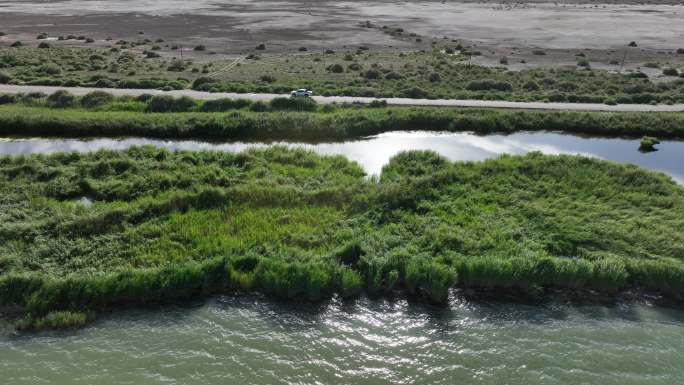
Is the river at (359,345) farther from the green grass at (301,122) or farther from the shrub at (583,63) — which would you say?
the shrub at (583,63)

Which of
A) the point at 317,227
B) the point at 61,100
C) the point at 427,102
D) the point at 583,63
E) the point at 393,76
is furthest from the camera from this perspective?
the point at 583,63

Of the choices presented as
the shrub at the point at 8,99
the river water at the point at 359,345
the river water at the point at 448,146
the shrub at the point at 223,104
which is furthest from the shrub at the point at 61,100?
the river water at the point at 359,345

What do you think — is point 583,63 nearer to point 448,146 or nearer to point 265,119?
point 448,146

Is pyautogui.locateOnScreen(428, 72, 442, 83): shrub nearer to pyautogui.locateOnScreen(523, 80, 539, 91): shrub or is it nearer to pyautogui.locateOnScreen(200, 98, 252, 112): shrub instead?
pyautogui.locateOnScreen(523, 80, 539, 91): shrub

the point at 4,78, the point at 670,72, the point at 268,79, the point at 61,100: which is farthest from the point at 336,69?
the point at 670,72

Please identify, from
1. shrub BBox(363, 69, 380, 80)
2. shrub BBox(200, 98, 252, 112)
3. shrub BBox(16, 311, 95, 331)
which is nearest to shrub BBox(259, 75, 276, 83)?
shrub BBox(363, 69, 380, 80)

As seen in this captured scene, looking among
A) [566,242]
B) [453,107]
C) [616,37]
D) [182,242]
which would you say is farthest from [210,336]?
[616,37]

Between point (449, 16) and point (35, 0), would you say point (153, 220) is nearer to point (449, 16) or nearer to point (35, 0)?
point (449, 16)
